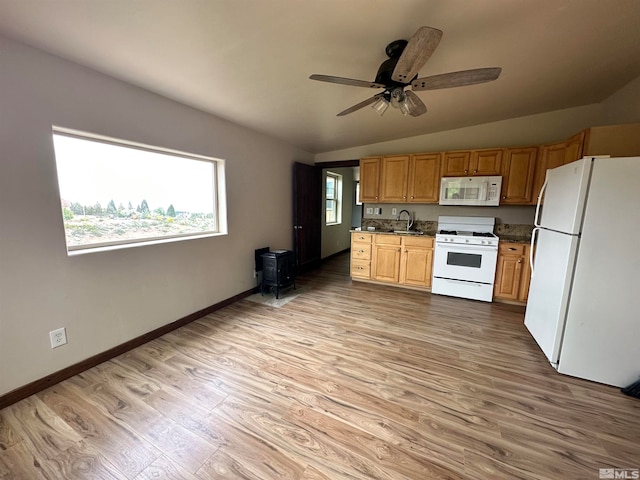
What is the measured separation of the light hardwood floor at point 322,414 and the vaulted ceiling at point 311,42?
2.46 m

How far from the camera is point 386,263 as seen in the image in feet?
14.0

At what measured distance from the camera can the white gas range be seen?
357 centimetres

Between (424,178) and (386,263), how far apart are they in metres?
1.53

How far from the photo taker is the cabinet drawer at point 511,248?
3.42m

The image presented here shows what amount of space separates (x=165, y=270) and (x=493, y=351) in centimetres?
347

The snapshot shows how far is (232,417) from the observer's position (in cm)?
166

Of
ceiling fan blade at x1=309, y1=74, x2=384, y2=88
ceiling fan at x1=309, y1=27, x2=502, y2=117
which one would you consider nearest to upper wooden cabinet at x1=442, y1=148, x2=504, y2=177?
ceiling fan at x1=309, y1=27, x2=502, y2=117

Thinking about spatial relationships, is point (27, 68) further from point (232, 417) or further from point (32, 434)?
point (232, 417)

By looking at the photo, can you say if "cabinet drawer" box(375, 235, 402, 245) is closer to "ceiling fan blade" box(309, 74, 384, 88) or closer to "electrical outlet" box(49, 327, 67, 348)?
"ceiling fan blade" box(309, 74, 384, 88)

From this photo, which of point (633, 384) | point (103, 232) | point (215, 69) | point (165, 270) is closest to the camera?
point (633, 384)

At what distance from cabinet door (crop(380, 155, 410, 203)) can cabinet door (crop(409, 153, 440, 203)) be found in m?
0.10

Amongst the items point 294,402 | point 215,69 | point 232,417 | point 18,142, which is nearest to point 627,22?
point 215,69

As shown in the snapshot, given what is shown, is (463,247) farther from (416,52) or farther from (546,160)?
(416,52)

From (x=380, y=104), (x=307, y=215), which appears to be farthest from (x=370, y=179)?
(x=380, y=104)
